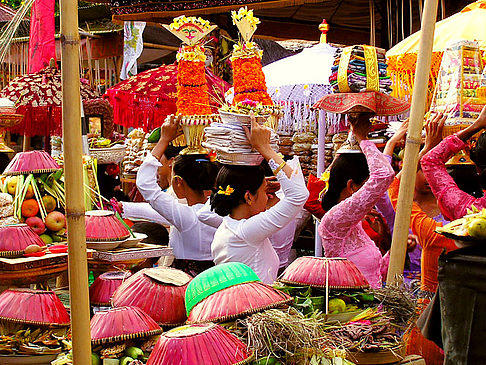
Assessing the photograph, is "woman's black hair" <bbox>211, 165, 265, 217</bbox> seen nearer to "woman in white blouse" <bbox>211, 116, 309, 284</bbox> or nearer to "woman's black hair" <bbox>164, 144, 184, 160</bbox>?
"woman in white blouse" <bbox>211, 116, 309, 284</bbox>

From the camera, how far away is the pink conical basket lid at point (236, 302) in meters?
1.78

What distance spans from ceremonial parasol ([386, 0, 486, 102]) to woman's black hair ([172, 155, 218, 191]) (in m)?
1.37

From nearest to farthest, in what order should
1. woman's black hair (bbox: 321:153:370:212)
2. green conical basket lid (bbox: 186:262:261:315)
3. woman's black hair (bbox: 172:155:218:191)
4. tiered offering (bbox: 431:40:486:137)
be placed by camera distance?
green conical basket lid (bbox: 186:262:261:315)
tiered offering (bbox: 431:40:486:137)
woman's black hair (bbox: 321:153:370:212)
woman's black hair (bbox: 172:155:218:191)

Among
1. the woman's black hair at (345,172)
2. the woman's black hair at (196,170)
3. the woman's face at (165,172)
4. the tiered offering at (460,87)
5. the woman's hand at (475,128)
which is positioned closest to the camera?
the woman's hand at (475,128)

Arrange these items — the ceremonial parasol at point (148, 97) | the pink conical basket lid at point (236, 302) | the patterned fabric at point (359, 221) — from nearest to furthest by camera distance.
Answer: the pink conical basket lid at point (236, 302), the patterned fabric at point (359, 221), the ceremonial parasol at point (148, 97)

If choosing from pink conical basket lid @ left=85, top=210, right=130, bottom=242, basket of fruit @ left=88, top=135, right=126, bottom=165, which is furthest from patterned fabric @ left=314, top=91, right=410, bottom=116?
basket of fruit @ left=88, top=135, right=126, bottom=165

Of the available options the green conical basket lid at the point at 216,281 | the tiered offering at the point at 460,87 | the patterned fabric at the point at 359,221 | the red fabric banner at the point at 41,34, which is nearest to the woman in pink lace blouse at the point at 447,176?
the tiered offering at the point at 460,87

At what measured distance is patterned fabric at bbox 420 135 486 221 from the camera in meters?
2.45

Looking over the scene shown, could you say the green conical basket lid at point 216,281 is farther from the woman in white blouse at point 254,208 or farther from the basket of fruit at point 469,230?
the woman in white blouse at point 254,208

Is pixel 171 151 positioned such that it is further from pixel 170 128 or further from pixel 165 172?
pixel 170 128

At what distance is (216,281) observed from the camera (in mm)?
1903

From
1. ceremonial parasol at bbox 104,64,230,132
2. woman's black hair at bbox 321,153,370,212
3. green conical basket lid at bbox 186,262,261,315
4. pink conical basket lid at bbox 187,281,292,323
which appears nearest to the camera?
pink conical basket lid at bbox 187,281,292,323

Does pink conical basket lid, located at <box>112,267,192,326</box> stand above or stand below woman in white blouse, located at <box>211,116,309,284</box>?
below

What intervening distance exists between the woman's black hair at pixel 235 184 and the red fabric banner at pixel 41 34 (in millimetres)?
2409
